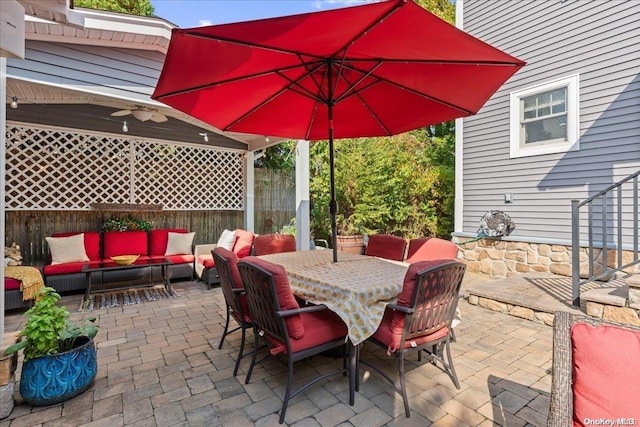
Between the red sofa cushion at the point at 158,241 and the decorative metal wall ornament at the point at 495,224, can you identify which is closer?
the decorative metal wall ornament at the point at 495,224

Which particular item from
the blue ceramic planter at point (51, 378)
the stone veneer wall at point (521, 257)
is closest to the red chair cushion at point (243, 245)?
the blue ceramic planter at point (51, 378)

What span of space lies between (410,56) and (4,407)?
347cm

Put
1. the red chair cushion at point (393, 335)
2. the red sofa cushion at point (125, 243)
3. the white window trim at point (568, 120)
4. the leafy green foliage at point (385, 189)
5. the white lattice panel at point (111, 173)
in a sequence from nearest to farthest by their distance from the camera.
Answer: the red chair cushion at point (393, 335) < the white window trim at point (568, 120) < the white lattice panel at point (111, 173) < the red sofa cushion at point (125, 243) < the leafy green foliage at point (385, 189)

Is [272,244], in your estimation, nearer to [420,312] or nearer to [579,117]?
[420,312]

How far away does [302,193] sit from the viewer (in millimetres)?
5699

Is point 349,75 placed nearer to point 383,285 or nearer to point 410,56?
point 410,56

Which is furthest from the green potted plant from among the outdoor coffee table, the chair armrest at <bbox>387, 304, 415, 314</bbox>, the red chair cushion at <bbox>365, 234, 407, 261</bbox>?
the red chair cushion at <bbox>365, 234, 407, 261</bbox>

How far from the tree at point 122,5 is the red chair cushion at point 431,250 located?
11089 mm

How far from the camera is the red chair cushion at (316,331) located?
2.09 meters

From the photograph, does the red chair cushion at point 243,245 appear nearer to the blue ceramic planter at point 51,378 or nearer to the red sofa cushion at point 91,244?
the red sofa cushion at point 91,244

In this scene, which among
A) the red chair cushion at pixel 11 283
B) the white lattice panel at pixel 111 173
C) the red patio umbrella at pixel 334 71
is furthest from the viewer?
the white lattice panel at pixel 111 173

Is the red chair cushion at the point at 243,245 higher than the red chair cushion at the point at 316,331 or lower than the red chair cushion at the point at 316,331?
higher

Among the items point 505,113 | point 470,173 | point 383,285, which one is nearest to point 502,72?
point 383,285

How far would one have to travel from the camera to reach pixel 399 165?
736 cm
